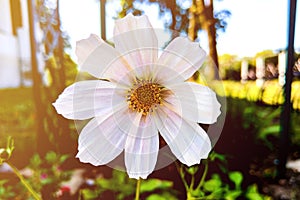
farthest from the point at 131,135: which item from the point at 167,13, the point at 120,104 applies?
the point at 167,13

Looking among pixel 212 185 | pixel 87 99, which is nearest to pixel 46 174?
pixel 212 185

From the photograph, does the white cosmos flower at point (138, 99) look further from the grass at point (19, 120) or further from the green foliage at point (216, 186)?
the grass at point (19, 120)

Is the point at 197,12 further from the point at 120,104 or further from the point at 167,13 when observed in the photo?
the point at 120,104

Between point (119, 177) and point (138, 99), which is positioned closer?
point (138, 99)

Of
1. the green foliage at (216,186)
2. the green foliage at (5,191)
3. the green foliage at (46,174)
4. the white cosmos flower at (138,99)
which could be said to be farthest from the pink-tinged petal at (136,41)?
the green foliage at (5,191)

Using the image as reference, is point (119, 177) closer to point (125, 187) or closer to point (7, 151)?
point (125, 187)

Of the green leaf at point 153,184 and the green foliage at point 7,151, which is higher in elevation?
the green foliage at point 7,151
